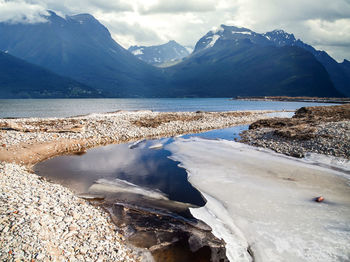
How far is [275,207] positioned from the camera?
34.9 ft

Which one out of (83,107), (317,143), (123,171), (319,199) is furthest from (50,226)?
(83,107)

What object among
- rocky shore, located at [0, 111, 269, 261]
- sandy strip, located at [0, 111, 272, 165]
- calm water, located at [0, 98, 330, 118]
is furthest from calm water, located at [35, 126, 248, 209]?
calm water, located at [0, 98, 330, 118]

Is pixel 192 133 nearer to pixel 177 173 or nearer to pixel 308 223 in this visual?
pixel 177 173

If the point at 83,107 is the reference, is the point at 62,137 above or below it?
below

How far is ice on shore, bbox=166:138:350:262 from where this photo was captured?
7957mm

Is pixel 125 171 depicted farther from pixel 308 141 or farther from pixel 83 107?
pixel 83 107

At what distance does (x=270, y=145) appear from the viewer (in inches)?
928

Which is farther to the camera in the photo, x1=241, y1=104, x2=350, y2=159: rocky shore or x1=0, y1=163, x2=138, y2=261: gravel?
x1=241, y1=104, x2=350, y2=159: rocky shore

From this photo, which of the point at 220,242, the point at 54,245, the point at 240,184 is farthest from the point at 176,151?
the point at 54,245

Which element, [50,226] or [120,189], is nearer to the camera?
[50,226]

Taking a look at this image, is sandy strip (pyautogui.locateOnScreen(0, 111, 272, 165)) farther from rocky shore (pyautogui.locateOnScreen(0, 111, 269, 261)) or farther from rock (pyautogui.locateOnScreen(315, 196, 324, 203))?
rock (pyautogui.locateOnScreen(315, 196, 324, 203))

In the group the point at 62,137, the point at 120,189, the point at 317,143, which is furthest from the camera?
the point at 62,137

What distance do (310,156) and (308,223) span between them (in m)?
12.0

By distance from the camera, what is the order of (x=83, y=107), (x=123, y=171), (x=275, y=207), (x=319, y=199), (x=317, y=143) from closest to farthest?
(x=275, y=207) < (x=319, y=199) < (x=123, y=171) < (x=317, y=143) < (x=83, y=107)
